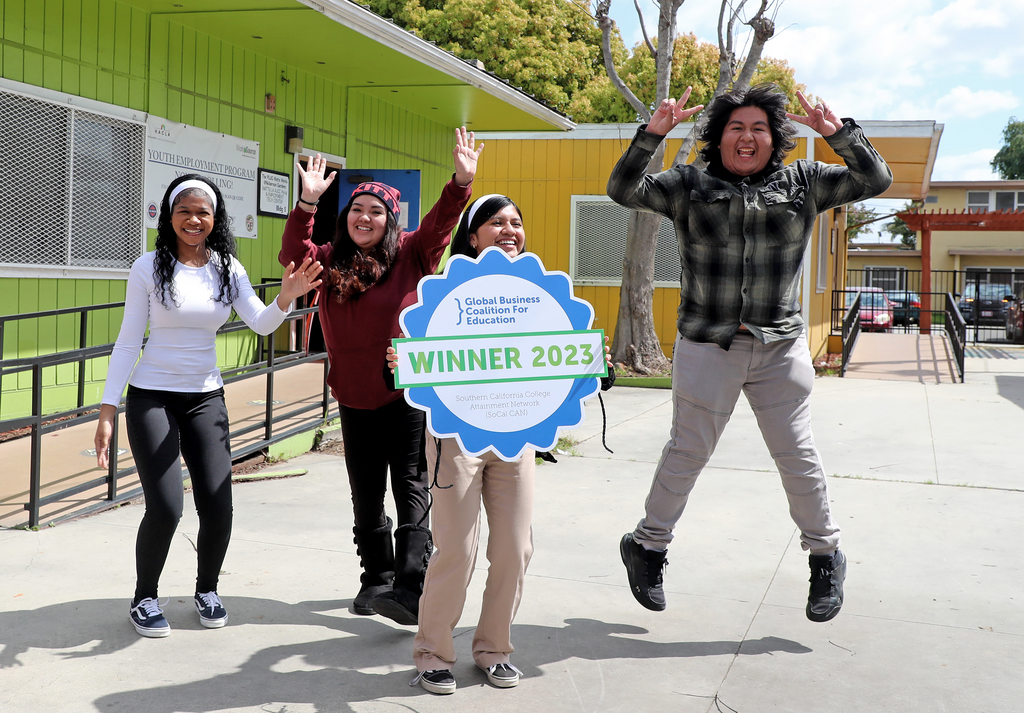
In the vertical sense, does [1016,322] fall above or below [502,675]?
above

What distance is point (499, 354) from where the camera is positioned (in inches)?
123

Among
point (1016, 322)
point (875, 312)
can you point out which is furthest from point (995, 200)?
point (1016, 322)

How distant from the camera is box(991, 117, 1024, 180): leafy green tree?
2291 inches

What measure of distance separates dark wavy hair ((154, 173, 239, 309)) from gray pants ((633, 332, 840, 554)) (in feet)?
6.00

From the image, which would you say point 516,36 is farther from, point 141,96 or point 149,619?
point 149,619

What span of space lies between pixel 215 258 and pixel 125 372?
0.58 metres

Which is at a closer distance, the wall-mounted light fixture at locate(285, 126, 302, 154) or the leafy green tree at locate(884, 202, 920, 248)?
the wall-mounted light fixture at locate(285, 126, 302, 154)

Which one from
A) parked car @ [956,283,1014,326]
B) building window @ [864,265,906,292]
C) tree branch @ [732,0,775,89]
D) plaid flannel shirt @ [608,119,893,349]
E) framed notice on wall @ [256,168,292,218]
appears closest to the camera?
plaid flannel shirt @ [608,119,893,349]

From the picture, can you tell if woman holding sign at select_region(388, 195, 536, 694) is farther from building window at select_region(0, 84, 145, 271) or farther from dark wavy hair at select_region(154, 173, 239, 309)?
building window at select_region(0, 84, 145, 271)

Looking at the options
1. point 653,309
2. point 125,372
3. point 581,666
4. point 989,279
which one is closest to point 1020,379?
point 653,309

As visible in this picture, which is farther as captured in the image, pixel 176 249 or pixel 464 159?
pixel 176 249

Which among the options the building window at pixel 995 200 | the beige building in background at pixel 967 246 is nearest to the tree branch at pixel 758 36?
the beige building in background at pixel 967 246

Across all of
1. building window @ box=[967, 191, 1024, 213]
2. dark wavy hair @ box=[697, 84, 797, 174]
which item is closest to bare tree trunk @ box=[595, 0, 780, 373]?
dark wavy hair @ box=[697, 84, 797, 174]

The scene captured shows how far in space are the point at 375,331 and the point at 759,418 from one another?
4.94 ft
